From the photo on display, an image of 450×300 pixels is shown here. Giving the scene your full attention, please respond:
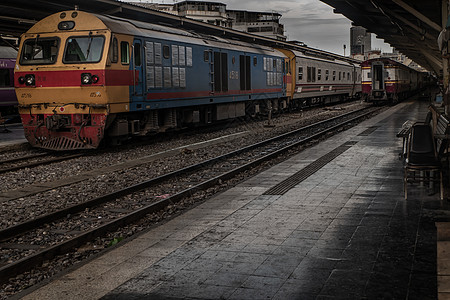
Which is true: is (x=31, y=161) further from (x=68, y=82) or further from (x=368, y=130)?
(x=368, y=130)

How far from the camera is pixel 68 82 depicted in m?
13.3

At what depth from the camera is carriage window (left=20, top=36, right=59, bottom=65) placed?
539 inches

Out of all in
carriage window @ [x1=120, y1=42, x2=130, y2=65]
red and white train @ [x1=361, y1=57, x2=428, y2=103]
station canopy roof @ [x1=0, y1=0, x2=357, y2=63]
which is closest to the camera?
carriage window @ [x1=120, y1=42, x2=130, y2=65]

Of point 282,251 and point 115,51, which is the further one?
point 115,51

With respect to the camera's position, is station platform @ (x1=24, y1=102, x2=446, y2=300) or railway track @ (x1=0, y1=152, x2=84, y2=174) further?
railway track @ (x1=0, y1=152, x2=84, y2=174)

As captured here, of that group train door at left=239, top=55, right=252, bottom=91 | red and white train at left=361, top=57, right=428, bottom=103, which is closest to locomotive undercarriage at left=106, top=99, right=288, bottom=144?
train door at left=239, top=55, right=252, bottom=91

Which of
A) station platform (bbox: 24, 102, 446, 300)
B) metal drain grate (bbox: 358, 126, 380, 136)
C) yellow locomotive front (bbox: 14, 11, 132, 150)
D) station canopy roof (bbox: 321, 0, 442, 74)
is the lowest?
station platform (bbox: 24, 102, 446, 300)

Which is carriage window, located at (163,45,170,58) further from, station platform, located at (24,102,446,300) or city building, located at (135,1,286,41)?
city building, located at (135,1,286,41)

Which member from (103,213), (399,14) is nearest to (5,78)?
(399,14)

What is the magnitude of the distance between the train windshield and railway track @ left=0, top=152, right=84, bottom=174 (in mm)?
2456

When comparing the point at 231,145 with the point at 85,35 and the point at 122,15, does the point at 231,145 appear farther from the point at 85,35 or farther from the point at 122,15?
the point at 122,15

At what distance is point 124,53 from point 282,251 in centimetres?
940

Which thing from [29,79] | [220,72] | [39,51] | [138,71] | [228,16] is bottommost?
[29,79]

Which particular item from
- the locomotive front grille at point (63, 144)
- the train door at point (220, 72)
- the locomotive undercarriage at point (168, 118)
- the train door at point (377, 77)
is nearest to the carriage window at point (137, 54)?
the locomotive undercarriage at point (168, 118)
